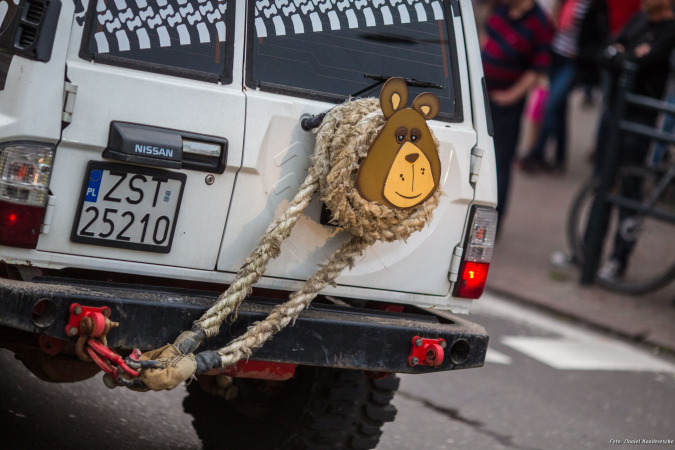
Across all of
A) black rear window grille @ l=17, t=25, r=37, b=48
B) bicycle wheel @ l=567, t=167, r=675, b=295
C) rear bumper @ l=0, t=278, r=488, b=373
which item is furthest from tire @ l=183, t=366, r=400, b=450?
bicycle wheel @ l=567, t=167, r=675, b=295

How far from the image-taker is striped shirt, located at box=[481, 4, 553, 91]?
8617 mm

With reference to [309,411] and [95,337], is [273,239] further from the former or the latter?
[309,411]

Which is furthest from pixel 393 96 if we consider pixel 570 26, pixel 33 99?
pixel 570 26

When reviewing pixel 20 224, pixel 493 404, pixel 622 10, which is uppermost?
pixel 622 10

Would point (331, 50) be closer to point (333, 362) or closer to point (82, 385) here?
point (333, 362)

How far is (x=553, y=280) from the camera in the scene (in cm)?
848

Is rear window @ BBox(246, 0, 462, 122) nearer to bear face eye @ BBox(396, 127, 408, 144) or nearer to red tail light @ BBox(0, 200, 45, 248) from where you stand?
bear face eye @ BBox(396, 127, 408, 144)

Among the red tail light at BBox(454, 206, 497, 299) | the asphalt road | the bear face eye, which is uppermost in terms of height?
the bear face eye

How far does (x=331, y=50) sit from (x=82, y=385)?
2.34 metres

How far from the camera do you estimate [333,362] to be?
3205mm

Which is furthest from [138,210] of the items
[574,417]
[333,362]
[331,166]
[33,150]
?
[574,417]

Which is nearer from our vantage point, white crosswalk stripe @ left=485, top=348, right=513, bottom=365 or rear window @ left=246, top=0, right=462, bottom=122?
rear window @ left=246, top=0, right=462, bottom=122

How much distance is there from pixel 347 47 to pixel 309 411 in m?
1.39

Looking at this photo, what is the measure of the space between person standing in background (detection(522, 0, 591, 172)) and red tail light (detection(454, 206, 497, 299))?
8.96 metres
